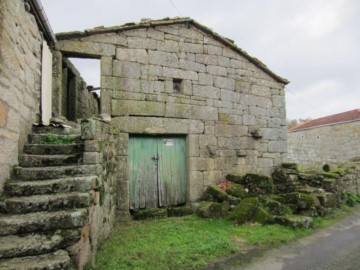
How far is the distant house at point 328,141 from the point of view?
43.2 ft

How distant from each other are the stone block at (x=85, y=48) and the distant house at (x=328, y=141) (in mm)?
13190

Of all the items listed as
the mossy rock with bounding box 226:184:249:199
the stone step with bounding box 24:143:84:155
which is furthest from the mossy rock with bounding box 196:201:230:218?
the stone step with bounding box 24:143:84:155

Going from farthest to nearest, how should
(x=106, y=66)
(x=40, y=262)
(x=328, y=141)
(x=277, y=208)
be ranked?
1. (x=328, y=141)
2. (x=106, y=66)
3. (x=277, y=208)
4. (x=40, y=262)

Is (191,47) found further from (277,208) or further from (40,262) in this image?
(40,262)

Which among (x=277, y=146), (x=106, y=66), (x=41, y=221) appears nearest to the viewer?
(x=41, y=221)

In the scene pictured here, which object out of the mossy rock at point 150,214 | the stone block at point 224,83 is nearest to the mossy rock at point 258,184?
the mossy rock at point 150,214

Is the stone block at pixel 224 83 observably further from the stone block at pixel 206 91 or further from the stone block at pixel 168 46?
the stone block at pixel 168 46

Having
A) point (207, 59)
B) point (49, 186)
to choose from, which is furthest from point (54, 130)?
point (207, 59)

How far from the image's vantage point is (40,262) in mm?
2305

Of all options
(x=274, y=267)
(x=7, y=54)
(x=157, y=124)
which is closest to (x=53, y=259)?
(x=7, y=54)

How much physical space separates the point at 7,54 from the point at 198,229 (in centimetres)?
416

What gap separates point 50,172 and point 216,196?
385 centimetres

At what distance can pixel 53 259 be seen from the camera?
2357 mm

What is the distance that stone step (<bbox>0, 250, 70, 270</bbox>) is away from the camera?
2.23 m
